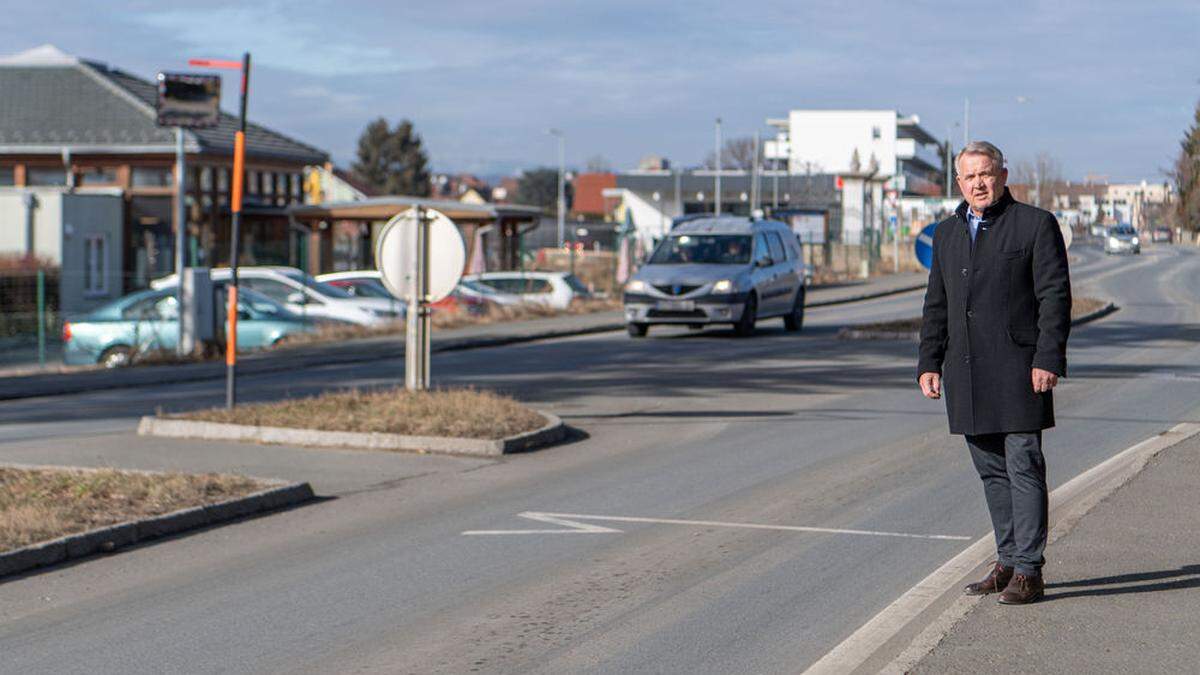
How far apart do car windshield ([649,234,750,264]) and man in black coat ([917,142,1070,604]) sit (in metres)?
20.8

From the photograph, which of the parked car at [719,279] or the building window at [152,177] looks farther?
the building window at [152,177]

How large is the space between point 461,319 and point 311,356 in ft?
23.5

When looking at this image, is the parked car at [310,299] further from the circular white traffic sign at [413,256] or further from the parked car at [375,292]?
the circular white traffic sign at [413,256]

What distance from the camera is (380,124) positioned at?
109000 mm

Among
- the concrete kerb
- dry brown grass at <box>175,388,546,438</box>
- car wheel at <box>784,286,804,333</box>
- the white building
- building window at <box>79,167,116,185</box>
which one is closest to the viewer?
the concrete kerb

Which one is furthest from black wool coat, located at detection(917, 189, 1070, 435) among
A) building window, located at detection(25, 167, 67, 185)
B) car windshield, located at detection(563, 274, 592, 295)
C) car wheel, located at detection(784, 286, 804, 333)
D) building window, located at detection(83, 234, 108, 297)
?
building window, located at detection(25, 167, 67, 185)

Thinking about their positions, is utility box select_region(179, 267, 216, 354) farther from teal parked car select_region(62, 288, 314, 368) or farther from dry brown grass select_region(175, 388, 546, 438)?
dry brown grass select_region(175, 388, 546, 438)

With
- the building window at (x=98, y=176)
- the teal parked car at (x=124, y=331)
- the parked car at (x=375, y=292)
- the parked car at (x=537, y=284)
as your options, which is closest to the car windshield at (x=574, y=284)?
the parked car at (x=537, y=284)

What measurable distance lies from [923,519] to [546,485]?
2.71 meters

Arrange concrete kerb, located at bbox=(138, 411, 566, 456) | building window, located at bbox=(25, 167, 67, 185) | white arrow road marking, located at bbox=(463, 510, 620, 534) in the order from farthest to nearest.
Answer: building window, located at bbox=(25, 167, 67, 185) < concrete kerb, located at bbox=(138, 411, 566, 456) < white arrow road marking, located at bbox=(463, 510, 620, 534)

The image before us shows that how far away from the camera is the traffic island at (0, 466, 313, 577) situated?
8.16 m

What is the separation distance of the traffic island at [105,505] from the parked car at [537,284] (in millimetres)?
24638

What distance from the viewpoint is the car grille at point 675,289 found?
85.9 ft

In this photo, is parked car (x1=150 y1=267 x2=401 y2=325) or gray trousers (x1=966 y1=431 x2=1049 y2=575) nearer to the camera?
gray trousers (x1=966 y1=431 x2=1049 y2=575)
